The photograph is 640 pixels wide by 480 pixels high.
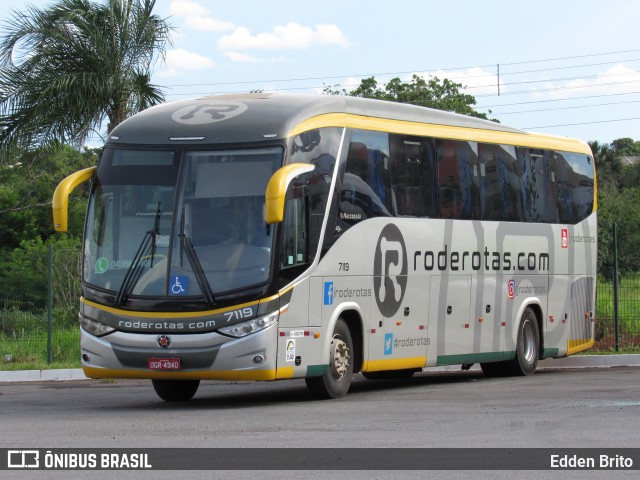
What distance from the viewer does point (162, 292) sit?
14.5 m

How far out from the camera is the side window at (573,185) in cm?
2170

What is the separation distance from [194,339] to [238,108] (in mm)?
2984

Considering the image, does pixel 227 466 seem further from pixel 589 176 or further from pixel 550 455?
pixel 589 176

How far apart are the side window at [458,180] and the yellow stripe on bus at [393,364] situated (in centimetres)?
213

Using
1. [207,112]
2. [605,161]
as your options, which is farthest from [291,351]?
[605,161]

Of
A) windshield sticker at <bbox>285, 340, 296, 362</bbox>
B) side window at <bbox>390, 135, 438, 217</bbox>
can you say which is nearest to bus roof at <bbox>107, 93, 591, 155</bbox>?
side window at <bbox>390, 135, 438, 217</bbox>

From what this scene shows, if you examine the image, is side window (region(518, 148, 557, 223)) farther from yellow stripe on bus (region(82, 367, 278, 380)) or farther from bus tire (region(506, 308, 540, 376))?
yellow stripe on bus (region(82, 367, 278, 380))

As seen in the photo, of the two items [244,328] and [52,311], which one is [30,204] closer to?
[52,311]

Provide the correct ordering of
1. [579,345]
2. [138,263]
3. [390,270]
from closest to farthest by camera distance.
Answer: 1. [138,263]
2. [390,270]
3. [579,345]

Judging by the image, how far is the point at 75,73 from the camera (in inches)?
1046

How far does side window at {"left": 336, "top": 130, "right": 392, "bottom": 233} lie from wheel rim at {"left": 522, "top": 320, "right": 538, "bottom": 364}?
5.11 m

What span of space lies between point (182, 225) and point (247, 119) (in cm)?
155

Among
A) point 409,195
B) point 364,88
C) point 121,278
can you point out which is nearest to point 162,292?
point 121,278

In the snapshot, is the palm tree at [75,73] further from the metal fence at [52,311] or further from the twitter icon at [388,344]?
the twitter icon at [388,344]
